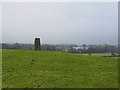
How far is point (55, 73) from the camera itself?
1145 centimetres

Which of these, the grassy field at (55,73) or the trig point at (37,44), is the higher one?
the trig point at (37,44)

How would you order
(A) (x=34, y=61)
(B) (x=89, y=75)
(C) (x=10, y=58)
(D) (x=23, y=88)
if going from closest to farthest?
(D) (x=23, y=88), (B) (x=89, y=75), (A) (x=34, y=61), (C) (x=10, y=58)

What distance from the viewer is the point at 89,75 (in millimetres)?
11086

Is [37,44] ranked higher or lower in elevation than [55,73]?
higher

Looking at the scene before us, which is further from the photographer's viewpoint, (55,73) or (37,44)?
(37,44)

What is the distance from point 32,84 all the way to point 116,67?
21.0 feet

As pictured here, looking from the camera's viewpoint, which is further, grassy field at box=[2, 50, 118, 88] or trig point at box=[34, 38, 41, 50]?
trig point at box=[34, 38, 41, 50]

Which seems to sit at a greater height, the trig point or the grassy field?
the trig point

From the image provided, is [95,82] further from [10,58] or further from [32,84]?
[10,58]

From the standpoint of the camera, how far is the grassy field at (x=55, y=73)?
9609mm

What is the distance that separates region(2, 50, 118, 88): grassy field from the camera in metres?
9.61

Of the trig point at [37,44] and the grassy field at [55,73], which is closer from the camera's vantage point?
the grassy field at [55,73]

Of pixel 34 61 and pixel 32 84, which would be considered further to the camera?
pixel 34 61

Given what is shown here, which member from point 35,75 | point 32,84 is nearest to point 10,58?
point 35,75
